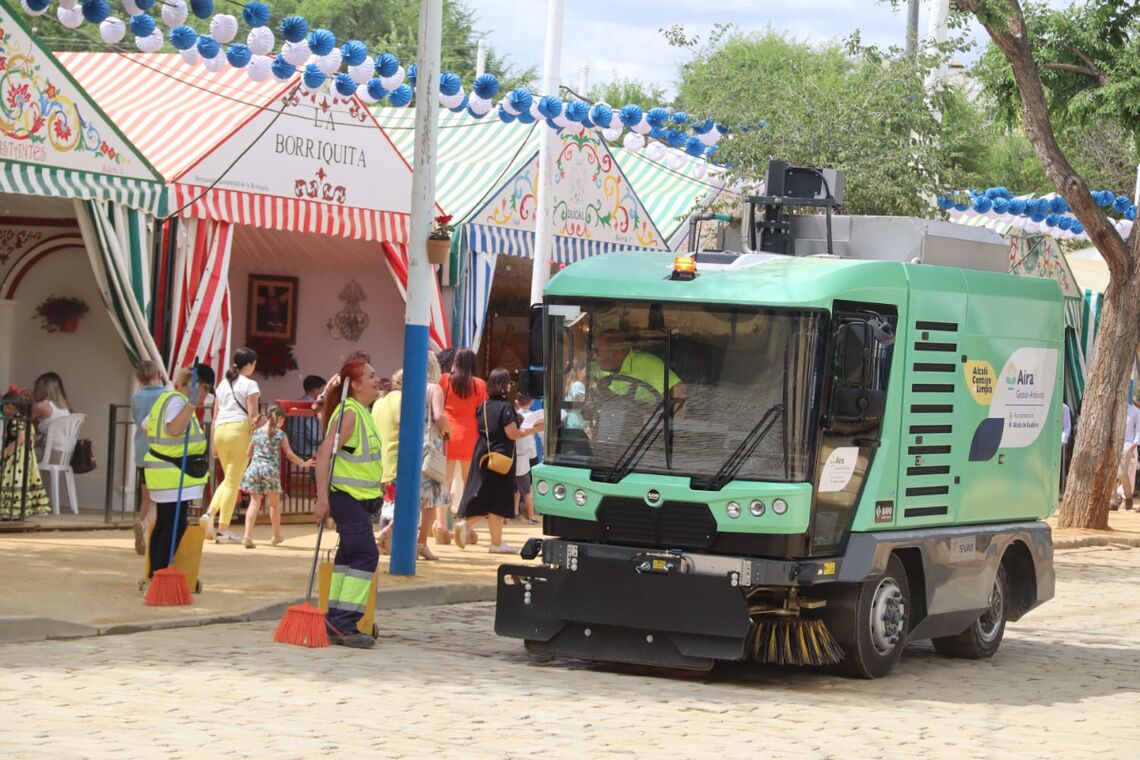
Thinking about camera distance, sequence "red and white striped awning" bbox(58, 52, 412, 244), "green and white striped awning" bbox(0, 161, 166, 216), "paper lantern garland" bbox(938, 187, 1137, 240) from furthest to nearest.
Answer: "paper lantern garland" bbox(938, 187, 1137, 240) → "red and white striped awning" bbox(58, 52, 412, 244) → "green and white striped awning" bbox(0, 161, 166, 216)

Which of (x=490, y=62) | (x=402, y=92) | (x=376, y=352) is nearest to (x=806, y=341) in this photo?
(x=402, y=92)

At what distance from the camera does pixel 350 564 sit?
35.2 ft

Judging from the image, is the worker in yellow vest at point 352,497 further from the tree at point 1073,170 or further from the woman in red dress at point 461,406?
the tree at point 1073,170

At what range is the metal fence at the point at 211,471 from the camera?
16.9 m

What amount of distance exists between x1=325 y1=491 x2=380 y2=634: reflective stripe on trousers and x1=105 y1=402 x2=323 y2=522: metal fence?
550cm

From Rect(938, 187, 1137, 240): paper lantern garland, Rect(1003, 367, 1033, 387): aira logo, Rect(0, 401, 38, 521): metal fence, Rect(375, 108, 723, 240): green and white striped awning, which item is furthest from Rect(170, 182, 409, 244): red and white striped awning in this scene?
Rect(1003, 367, 1033, 387): aira logo

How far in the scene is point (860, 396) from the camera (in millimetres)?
9953

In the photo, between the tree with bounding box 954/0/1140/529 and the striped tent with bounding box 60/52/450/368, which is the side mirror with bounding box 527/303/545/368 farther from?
the tree with bounding box 954/0/1140/529

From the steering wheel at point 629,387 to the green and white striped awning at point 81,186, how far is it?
727 centimetres

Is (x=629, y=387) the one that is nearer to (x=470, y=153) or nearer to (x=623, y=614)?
(x=623, y=614)

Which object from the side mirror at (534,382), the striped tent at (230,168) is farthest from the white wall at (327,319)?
the side mirror at (534,382)

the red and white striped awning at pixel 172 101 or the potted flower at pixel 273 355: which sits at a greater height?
the red and white striped awning at pixel 172 101

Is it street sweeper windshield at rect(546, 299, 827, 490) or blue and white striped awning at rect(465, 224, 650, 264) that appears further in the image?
blue and white striped awning at rect(465, 224, 650, 264)

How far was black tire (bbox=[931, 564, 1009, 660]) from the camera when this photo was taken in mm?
11758
